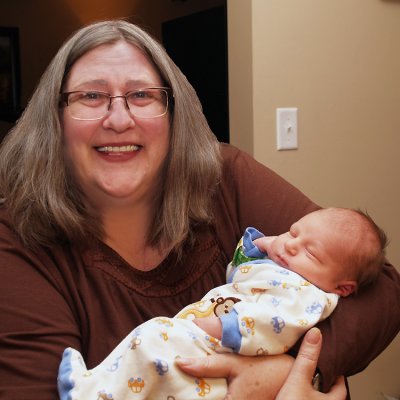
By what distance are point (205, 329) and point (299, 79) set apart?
123 centimetres

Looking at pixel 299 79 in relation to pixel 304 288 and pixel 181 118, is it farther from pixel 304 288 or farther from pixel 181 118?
pixel 304 288

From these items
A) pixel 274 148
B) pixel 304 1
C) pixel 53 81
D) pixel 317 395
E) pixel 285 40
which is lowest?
pixel 317 395

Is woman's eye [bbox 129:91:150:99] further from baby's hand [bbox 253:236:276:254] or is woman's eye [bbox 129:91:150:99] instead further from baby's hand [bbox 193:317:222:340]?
baby's hand [bbox 193:317:222:340]

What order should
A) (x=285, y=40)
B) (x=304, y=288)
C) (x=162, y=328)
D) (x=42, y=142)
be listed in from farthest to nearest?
1. (x=285, y=40)
2. (x=42, y=142)
3. (x=304, y=288)
4. (x=162, y=328)

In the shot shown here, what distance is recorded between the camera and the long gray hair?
4.06ft

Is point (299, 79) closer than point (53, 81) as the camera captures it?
No

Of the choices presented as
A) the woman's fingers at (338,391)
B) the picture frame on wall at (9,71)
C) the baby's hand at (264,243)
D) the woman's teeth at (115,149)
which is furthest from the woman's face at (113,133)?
the picture frame on wall at (9,71)

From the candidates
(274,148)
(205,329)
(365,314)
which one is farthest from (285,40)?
(205,329)

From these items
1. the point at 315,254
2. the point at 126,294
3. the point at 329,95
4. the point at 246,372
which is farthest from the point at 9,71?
the point at 246,372

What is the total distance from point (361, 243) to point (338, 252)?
54 mm

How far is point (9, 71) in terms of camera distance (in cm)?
449

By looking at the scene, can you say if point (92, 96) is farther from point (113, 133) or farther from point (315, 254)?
point (315, 254)

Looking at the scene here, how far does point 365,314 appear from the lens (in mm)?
1234

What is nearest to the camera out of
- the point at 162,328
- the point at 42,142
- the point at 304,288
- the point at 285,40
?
the point at 162,328
